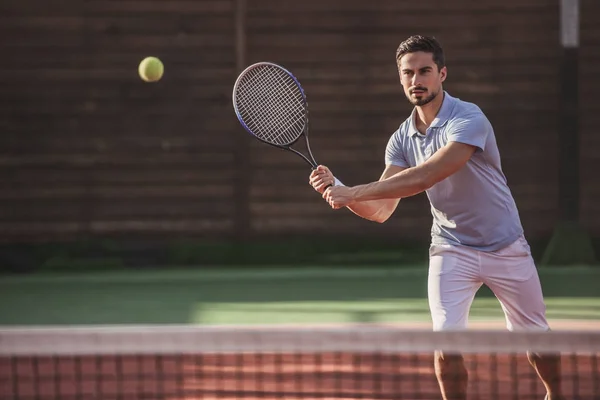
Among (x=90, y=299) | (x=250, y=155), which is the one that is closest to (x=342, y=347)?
(x=90, y=299)

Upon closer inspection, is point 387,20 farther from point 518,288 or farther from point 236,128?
point 518,288

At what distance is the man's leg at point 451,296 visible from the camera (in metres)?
3.57

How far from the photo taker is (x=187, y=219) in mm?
8273

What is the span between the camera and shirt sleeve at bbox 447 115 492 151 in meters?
3.60

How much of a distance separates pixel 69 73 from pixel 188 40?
930 mm

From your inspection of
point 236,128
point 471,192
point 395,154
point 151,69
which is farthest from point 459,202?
point 236,128

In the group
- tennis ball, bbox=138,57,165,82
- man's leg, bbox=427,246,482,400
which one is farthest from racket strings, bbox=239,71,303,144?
tennis ball, bbox=138,57,165,82

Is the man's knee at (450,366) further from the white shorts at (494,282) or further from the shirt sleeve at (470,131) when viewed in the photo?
the shirt sleeve at (470,131)

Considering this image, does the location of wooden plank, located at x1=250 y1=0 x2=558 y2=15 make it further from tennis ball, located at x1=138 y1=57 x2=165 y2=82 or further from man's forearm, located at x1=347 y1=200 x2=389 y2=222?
man's forearm, located at x1=347 y1=200 x2=389 y2=222

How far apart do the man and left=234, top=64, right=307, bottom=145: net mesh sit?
70 cm

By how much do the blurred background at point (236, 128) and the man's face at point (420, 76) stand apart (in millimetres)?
4485

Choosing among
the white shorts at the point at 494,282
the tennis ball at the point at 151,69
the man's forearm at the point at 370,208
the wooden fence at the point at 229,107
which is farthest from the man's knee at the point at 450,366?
the tennis ball at the point at 151,69

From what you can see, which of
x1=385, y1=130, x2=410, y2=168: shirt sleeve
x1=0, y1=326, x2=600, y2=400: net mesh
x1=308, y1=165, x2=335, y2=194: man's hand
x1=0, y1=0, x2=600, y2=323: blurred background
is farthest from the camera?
x1=0, y1=0, x2=600, y2=323: blurred background

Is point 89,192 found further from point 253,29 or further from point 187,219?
point 253,29
